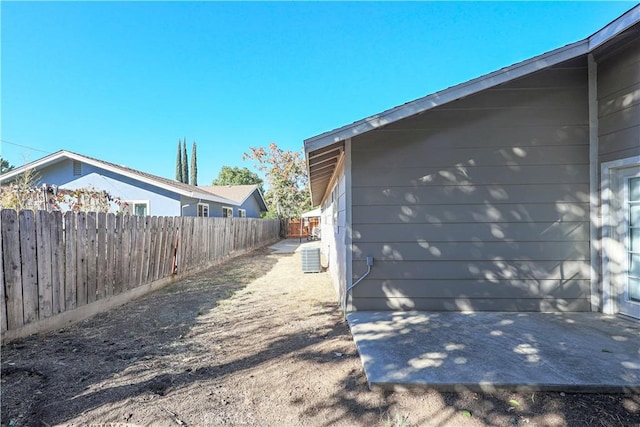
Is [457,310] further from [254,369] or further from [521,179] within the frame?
[254,369]

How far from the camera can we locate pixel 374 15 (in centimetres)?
754

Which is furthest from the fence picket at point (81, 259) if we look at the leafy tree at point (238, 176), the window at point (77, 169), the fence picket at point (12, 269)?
the leafy tree at point (238, 176)

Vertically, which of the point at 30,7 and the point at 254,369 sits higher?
the point at 30,7

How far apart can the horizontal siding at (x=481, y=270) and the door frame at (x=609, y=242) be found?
22 centimetres

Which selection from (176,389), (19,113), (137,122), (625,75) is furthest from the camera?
(137,122)

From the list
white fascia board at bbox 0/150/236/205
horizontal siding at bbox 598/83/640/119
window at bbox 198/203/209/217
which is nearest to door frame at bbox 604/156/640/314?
horizontal siding at bbox 598/83/640/119

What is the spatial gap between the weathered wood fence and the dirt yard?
0.41 meters

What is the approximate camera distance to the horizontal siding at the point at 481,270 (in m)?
4.19

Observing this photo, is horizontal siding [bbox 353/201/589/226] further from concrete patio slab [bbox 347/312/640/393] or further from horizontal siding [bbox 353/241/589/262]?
concrete patio slab [bbox 347/312/640/393]

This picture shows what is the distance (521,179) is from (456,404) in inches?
130

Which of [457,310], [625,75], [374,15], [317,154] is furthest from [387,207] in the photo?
[374,15]

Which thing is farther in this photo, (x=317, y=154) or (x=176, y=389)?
(x=317, y=154)

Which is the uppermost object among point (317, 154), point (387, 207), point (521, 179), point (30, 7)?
point (30, 7)

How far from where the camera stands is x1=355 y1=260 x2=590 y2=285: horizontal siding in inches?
165
